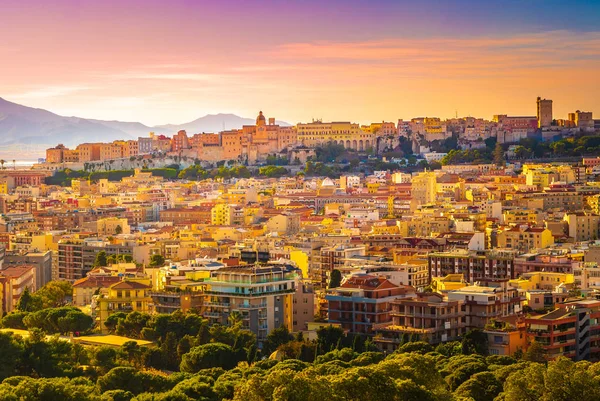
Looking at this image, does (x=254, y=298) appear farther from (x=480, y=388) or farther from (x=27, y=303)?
(x=480, y=388)

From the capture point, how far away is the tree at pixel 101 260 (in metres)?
31.9

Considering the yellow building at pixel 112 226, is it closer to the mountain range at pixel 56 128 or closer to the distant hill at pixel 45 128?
the mountain range at pixel 56 128

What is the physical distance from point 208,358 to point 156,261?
34.7ft

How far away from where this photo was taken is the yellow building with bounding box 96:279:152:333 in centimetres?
2423

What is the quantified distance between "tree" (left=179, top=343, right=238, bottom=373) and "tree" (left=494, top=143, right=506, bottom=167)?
40.3 metres

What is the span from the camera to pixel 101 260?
106 ft

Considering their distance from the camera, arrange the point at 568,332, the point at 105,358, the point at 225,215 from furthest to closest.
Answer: the point at 225,215
the point at 568,332
the point at 105,358

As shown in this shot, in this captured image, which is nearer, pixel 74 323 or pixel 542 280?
pixel 74 323

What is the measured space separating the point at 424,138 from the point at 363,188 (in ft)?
48.7

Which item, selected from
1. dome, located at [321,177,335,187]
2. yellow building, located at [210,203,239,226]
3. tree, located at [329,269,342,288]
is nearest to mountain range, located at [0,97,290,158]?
dome, located at [321,177,335,187]

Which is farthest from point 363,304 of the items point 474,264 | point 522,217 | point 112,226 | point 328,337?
point 112,226

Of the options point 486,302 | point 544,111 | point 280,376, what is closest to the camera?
point 280,376

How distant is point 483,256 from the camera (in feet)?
94.0

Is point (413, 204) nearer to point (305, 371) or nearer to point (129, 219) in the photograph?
point (129, 219)
